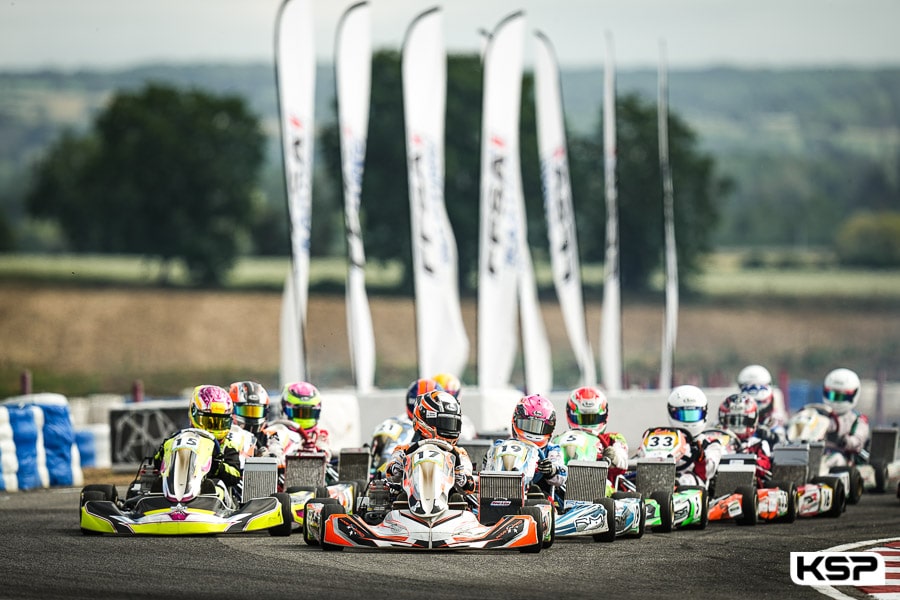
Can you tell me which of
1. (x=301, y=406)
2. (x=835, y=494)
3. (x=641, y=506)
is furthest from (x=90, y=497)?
(x=835, y=494)

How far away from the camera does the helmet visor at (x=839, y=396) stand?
2484 cm

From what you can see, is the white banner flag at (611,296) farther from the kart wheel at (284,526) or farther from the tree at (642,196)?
the tree at (642,196)

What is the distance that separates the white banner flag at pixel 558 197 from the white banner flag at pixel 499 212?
1048 mm

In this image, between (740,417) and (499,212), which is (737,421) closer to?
(740,417)

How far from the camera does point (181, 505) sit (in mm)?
16078

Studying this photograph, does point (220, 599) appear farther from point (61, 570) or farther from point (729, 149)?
point (729, 149)

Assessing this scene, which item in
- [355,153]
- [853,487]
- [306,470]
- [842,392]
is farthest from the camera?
[355,153]

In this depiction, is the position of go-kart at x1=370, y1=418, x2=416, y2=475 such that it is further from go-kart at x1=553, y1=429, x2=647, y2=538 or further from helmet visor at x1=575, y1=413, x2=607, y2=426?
go-kart at x1=553, y1=429, x2=647, y2=538

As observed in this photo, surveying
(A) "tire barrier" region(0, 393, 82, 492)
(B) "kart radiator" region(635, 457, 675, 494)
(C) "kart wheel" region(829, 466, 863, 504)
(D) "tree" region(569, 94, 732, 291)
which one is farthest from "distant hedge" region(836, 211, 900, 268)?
(B) "kart radiator" region(635, 457, 675, 494)

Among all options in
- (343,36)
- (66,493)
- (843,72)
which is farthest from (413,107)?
(843,72)

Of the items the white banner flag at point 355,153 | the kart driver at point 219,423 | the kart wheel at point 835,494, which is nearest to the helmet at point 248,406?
the kart driver at point 219,423

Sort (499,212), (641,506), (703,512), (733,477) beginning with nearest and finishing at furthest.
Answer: (641,506) < (703,512) < (733,477) < (499,212)

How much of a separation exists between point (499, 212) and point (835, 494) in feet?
31.8

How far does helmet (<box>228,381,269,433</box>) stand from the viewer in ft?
62.7
